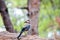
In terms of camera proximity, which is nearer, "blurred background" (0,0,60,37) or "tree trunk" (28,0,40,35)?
"tree trunk" (28,0,40,35)

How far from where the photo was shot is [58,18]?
1044 centimetres

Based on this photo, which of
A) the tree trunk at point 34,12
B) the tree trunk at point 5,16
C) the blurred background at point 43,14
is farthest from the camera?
the blurred background at point 43,14

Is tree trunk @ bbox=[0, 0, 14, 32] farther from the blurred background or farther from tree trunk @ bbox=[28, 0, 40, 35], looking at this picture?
the blurred background

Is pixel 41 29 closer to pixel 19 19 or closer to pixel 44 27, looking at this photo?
pixel 44 27

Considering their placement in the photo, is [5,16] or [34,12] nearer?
[5,16]

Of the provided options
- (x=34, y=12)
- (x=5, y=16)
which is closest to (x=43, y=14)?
(x=34, y=12)

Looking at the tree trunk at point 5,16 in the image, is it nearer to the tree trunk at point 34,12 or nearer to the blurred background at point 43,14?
the tree trunk at point 34,12

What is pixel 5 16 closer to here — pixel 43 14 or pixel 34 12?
pixel 34 12

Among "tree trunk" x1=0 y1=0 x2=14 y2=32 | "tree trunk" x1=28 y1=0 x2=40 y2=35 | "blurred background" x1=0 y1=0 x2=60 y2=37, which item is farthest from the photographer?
"blurred background" x1=0 y1=0 x2=60 y2=37

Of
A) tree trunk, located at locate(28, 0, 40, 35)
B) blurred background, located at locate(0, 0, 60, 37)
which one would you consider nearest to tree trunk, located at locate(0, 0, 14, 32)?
tree trunk, located at locate(28, 0, 40, 35)

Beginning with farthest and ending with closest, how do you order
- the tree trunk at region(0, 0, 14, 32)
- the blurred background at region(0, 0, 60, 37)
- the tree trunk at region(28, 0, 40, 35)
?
the blurred background at region(0, 0, 60, 37)
the tree trunk at region(28, 0, 40, 35)
the tree trunk at region(0, 0, 14, 32)

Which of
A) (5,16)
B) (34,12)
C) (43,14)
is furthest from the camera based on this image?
(43,14)

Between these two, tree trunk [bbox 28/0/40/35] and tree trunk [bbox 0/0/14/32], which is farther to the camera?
tree trunk [bbox 28/0/40/35]

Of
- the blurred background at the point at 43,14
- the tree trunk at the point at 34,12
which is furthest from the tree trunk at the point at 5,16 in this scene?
the blurred background at the point at 43,14
